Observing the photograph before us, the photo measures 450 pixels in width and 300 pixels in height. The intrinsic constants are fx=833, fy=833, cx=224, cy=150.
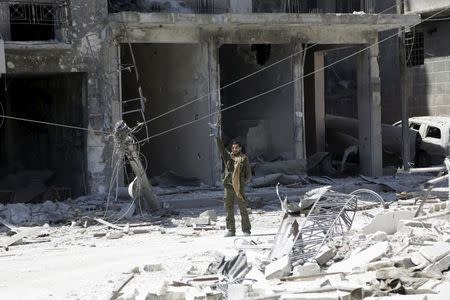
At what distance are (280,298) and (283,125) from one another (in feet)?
47.8

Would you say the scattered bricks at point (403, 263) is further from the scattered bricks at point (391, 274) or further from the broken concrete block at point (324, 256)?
the broken concrete block at point (324, 256)

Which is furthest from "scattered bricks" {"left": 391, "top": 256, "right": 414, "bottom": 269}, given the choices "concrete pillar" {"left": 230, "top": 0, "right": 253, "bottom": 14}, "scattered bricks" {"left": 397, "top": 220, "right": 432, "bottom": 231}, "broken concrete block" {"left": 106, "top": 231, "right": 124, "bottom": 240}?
"concrete pillar" {"left": 230, "top": 0, "right": 253, "bottom": 14}

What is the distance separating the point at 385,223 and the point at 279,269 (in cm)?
332

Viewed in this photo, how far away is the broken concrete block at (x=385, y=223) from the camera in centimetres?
1229

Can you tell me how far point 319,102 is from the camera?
24.2 meters

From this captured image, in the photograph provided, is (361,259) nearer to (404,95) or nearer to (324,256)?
(324,256)

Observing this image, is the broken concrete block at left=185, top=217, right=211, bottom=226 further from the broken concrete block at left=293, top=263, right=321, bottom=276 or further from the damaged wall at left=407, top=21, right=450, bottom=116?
the damaged wall at left=407, top=21, right=450, bottom=116

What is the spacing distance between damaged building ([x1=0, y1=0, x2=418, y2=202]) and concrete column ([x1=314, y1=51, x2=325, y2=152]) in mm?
A: 35

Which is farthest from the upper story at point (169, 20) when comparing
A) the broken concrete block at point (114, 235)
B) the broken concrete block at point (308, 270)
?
the broken concrete block at point (308, 270)

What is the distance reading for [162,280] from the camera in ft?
32.9

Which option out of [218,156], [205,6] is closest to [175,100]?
[218,156]

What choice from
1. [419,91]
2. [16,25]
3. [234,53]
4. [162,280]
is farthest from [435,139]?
Result: [162,280]

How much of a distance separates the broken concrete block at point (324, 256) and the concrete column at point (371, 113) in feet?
41.9

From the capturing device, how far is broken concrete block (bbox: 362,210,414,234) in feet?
40.3
